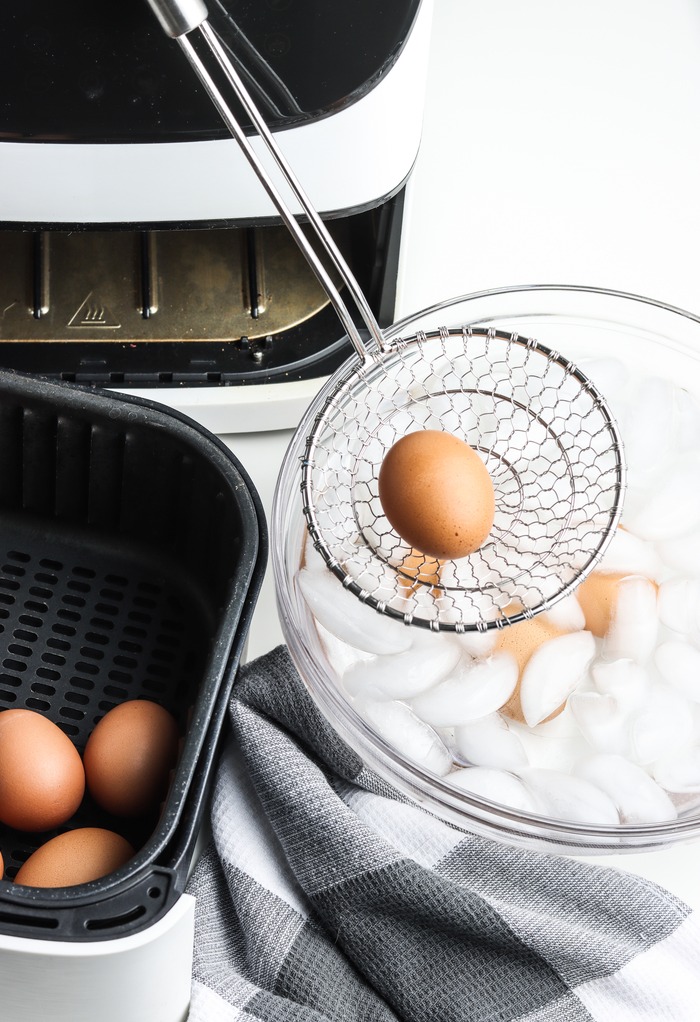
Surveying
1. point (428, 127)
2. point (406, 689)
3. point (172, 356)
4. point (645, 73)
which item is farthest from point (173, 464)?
point (645, 73)

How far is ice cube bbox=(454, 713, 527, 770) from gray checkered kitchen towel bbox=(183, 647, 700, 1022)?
43mm

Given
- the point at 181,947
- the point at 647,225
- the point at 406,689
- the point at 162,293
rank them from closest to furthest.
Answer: the point at 181,947 → the point at 406,689 → the point at 162,293 → the point at 647,225

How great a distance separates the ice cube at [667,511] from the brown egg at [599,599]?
0.04 m

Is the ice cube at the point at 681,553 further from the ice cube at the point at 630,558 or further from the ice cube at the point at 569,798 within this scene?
the ice cube at the point at 569,798

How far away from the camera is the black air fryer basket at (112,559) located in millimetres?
605

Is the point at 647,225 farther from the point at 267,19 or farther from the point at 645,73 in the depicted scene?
the point at 267,19

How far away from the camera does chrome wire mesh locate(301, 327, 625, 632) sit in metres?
0.58

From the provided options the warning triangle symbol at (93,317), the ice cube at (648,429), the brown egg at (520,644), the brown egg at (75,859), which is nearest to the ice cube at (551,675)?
the brown egg at (520,644)

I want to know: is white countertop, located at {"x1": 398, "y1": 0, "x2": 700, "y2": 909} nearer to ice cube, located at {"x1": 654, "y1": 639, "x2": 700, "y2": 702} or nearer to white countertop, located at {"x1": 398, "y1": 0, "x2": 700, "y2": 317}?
white countertop, located at {"x1": 398, "y1": 0, "x2": 700, "y2": 317}

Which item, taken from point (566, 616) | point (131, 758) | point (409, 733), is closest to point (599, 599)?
point (566, 616)

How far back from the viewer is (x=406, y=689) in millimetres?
598

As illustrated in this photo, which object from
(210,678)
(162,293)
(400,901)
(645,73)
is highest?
(645,73)

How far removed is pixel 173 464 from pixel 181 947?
0.90 ft

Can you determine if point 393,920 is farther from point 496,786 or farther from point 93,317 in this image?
point 93,317
